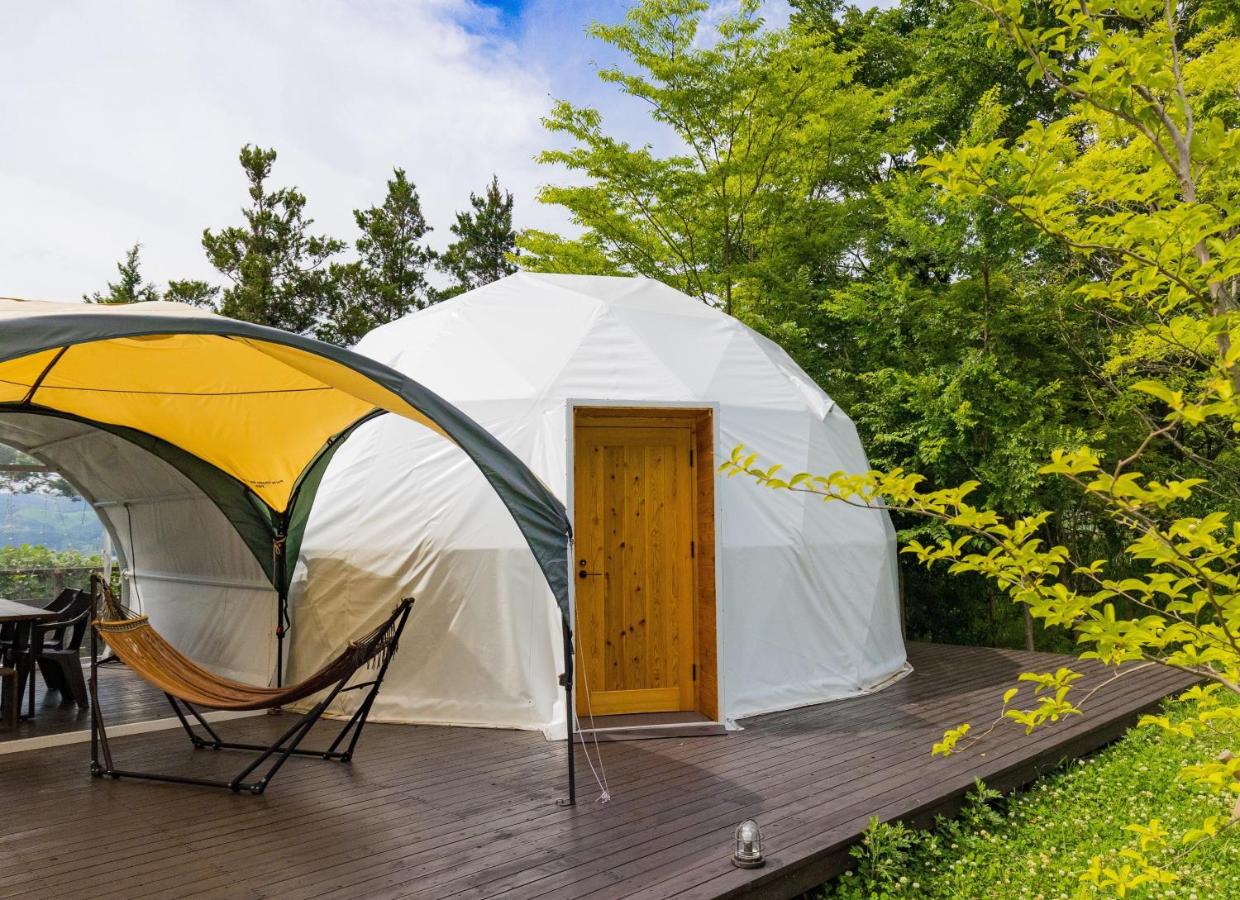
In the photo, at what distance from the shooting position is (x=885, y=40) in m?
14.6

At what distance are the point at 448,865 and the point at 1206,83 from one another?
144 inches

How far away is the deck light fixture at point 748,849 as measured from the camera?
3.35 m

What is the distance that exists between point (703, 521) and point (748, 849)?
110 inches

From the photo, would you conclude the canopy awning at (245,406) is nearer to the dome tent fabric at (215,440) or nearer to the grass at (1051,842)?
the dome tent fabric at (215,440)

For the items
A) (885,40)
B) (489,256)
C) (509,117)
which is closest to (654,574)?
(509,117)

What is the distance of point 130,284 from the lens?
794 inches

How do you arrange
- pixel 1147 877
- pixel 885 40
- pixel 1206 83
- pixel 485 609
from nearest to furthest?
1. pixel 1147 877
2. pixel 1206 83
3. pixel 485 609
4. pixel 885 40

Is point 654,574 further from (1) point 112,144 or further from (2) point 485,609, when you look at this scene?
(1) point 112,144

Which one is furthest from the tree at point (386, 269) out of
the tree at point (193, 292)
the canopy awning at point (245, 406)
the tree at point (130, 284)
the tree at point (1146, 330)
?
the tree at point (1146, 330)

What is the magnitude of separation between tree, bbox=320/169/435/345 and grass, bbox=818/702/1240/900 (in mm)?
17784

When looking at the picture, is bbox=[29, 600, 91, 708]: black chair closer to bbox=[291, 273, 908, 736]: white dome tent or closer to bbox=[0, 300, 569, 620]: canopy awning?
bbox=[0, 300, 569, 620]: canopy awning

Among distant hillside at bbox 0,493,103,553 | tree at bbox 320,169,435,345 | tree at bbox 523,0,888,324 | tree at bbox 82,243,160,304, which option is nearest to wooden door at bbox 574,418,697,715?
distant hillside at bbox 0,493,103,553

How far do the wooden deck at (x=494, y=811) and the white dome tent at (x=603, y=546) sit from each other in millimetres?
432

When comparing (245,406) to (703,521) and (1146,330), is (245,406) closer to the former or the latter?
(703,521)
